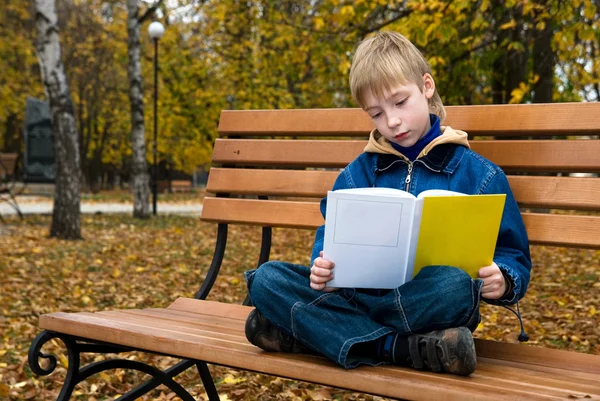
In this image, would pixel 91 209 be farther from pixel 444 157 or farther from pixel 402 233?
pixel 402 233

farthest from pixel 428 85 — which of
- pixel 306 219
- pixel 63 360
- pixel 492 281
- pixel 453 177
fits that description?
pixel 63 360

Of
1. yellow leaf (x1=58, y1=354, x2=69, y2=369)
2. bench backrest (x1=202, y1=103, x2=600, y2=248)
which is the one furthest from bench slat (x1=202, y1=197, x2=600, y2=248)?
yellow leaf (x1=58, y1=354, x2=69, y2=369)

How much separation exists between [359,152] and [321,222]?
310 mm

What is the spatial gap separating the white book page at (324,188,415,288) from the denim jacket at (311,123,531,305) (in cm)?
29

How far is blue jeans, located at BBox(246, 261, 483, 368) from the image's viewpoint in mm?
1891

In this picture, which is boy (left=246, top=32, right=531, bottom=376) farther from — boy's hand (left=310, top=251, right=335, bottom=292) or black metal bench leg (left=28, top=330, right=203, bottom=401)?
A: black metal bench leg (left=28, top=330, right=203, bottom=401)

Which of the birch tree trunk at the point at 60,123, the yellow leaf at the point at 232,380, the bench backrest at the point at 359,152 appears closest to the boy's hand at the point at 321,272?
the bench backrest at the point at 359,152

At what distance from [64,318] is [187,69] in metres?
18.0

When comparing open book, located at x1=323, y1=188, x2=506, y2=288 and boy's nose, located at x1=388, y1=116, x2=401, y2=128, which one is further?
boy's nose, located at x1=388, y1=116, x2=401, y2=128

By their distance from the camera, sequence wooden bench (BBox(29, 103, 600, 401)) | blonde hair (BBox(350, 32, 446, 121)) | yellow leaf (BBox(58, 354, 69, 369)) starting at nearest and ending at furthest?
wooden bench (BBox(29, 103, 600, 401)) < blonde hair (BBox(350, 32, 446, 121)) < yellow leaf (BBox(58, 354, 69, 369))

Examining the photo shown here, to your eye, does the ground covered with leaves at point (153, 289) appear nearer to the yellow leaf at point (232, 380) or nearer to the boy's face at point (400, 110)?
the yellow leaf at point (232, 380)

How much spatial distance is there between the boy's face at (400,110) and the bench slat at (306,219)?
558 mm

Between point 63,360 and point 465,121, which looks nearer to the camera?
point 465,121

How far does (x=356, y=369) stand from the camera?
1838mm
